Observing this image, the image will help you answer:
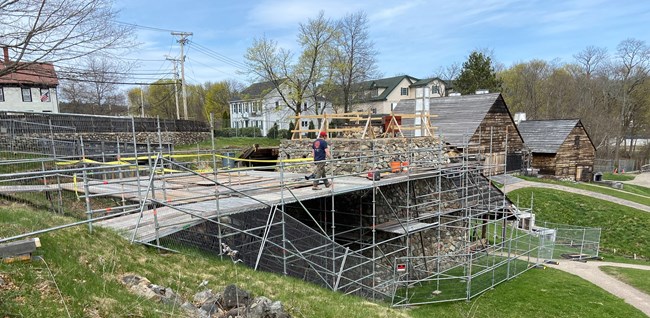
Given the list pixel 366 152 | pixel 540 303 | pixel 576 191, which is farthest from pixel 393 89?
pixel 540 303

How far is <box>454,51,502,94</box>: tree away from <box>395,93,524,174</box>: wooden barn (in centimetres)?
1691

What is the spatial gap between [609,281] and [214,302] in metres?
16.8

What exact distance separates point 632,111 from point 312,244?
70.5m

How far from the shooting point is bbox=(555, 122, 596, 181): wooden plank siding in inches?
1405

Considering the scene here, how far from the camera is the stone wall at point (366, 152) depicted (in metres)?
14.2

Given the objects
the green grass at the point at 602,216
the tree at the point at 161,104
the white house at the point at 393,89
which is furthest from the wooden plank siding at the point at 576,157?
the tree at the point at 161,104

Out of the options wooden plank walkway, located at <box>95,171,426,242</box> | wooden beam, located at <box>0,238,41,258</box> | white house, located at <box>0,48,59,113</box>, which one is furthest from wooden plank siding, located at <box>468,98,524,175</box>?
white house, located at <box>0,48,59,113</box>

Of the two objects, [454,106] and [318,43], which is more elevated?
[318,43]

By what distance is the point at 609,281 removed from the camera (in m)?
15.3

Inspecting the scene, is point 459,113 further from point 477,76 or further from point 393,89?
point 393,89

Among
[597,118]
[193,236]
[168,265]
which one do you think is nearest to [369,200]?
[193,236]

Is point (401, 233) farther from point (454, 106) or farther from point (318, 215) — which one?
point (454, 106)

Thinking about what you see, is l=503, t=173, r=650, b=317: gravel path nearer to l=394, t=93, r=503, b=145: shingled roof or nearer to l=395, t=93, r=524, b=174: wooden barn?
l=395, t=93, r=524, b=174: wooden barn

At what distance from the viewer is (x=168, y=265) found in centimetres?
652
